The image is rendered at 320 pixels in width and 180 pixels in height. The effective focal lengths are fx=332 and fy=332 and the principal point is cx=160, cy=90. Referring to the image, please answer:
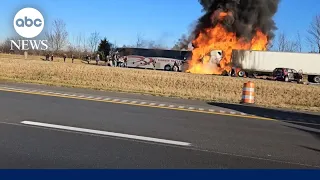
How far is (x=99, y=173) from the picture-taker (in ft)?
13.4

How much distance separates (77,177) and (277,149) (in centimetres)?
345

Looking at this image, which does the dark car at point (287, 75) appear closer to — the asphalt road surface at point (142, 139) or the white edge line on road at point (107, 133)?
the asphalt road surface at point (142, 139)

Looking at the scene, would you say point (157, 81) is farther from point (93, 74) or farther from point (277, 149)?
point (277, 149)

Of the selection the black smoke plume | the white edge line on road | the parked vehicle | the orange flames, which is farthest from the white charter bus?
the white edge line on road

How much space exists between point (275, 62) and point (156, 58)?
16362 mm

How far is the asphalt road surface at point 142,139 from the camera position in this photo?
182 inches

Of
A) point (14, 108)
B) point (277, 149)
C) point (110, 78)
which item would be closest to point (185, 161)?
point (277, 149)

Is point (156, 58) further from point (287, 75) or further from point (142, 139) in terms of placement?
point (142, 139)

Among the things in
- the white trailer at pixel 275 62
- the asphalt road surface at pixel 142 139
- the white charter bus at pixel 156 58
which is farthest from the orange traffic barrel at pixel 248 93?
the white charter bus at pixel 156 58

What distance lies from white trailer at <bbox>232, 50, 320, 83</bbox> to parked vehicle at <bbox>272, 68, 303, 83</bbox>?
3.07 metres

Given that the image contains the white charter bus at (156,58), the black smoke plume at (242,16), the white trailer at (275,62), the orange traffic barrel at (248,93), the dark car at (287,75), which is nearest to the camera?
the orange traffic barrel at (248,93)

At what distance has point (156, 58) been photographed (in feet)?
157

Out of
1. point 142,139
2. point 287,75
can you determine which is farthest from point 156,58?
point 142,139

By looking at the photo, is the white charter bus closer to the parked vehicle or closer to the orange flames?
the orange flames
